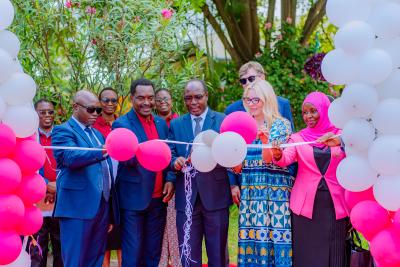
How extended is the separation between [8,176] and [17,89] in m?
0.64

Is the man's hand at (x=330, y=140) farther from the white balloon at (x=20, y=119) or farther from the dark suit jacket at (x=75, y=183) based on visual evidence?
the white balloon at (x=20, y=119)

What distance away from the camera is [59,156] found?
516 cm

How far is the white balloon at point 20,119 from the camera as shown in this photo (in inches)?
170

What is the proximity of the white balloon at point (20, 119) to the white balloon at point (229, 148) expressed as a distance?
1.42 metres

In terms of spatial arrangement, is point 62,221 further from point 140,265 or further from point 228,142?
point 228,142

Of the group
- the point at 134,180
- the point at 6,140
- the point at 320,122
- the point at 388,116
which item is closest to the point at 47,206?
the point at 134,180

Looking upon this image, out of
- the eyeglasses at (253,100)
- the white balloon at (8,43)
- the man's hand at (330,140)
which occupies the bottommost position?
the man's hand at (330,140)

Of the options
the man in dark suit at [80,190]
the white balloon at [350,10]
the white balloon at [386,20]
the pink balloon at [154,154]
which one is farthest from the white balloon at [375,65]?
the man in dark suit at [80,190]

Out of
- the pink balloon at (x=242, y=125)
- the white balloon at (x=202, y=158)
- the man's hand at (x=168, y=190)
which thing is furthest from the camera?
the man's hand at (x=168, y=190)

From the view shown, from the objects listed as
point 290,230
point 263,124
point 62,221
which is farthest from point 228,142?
point 62,221

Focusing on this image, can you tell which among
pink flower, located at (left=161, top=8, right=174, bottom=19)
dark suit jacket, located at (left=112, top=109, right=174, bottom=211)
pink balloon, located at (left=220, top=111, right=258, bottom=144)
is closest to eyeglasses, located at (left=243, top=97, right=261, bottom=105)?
pink balloon, located at (left=220, top=111, right=258, bottom=144)

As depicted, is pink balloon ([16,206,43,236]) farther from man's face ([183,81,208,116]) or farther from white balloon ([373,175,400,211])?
white balloon ([373,175,400,211])

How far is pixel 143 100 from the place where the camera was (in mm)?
5543

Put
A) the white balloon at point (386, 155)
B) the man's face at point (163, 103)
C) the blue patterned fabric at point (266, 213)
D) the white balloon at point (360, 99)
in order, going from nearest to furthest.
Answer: the white balloon at point (386, 155), the white balloon at point (360, 99), the blue patterned fabric at point (266, 213), the man's face at point (163, 103)
